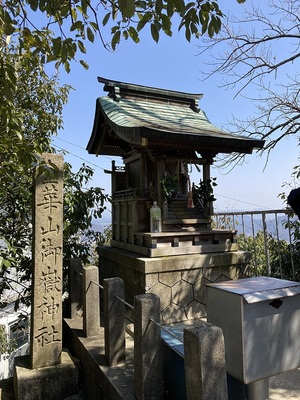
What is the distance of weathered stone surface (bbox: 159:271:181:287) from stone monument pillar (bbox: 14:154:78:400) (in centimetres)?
161

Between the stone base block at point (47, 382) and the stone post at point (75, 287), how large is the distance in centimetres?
134

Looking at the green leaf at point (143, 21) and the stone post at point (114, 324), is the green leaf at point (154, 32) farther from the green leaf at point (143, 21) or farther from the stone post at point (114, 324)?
the stone post at point (114, 324)

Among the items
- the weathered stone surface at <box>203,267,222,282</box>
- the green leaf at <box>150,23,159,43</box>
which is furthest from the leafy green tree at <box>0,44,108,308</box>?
the green leaf at <box>150,23,159,43</box>

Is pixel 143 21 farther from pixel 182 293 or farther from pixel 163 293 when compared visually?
pixel 182 293

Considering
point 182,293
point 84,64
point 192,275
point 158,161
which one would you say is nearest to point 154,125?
point 158,161

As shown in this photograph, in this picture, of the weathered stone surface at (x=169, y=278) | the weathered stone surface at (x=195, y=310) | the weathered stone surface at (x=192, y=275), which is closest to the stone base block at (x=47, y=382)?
the weathered stone surface at (x=169, y=278)

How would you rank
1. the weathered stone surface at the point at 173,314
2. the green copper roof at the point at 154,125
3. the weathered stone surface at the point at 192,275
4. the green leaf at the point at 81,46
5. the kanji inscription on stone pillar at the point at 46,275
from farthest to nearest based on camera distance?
the weathered stone surface at the point at 192,275
the green copper roof at the point at 154,125
the weathered stone surface at the point at 173,314
the kanji inscription on stone pillar at the point at 46,275
the green leaf at the point at 81,46

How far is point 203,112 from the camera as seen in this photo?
7367 millimetres

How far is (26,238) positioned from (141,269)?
8.85 ft

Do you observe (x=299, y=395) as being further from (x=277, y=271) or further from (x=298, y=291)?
(x=277, y=271)

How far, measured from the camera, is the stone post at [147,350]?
2576 mm

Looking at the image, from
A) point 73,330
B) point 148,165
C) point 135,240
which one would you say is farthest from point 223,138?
point 73,330

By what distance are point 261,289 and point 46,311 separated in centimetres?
282

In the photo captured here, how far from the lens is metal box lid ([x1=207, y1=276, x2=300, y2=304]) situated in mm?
2087
